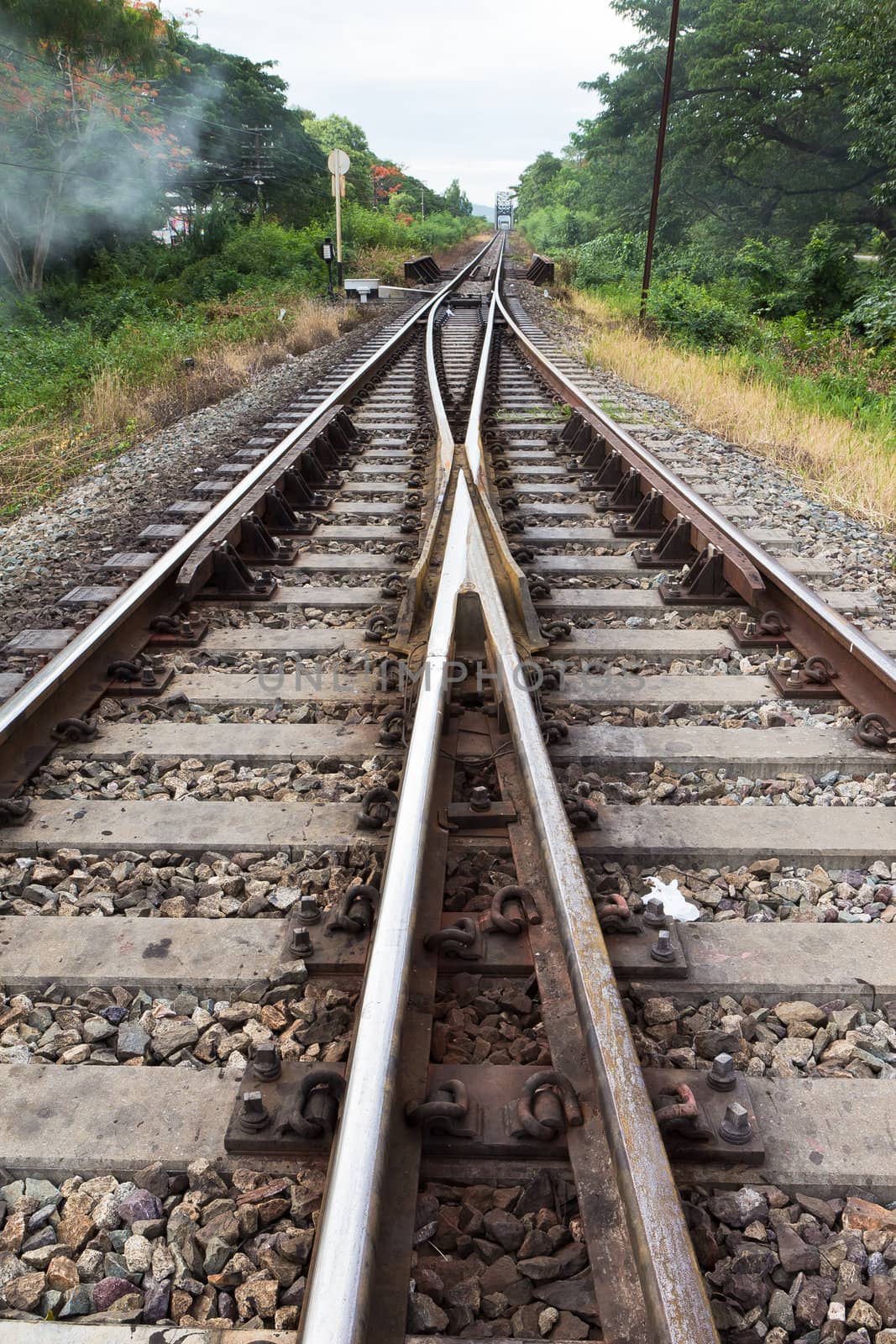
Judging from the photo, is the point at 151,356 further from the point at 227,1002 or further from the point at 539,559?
the point at 227,1002

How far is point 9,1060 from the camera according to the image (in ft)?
5.96

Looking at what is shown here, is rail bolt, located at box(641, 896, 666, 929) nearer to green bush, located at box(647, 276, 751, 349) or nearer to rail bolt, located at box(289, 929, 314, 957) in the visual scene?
rail bolt, located at box(289, 929, 314, 957)

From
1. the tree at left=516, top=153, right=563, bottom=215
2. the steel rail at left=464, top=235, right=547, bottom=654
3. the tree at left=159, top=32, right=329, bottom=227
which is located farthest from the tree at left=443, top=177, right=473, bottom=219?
the steel rail at left=464, top=235, right=547, bottom=654

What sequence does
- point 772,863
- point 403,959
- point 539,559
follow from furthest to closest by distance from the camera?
point 539,559 → point 772,863 → point 403,959

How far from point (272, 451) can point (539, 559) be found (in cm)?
228

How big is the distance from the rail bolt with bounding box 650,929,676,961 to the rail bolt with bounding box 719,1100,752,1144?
1.41 ft

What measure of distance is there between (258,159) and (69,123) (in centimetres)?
1251

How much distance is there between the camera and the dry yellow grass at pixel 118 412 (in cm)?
694

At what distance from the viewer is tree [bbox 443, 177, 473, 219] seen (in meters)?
92.3

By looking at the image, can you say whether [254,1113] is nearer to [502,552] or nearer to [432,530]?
[502,552]

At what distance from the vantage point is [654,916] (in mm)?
2121

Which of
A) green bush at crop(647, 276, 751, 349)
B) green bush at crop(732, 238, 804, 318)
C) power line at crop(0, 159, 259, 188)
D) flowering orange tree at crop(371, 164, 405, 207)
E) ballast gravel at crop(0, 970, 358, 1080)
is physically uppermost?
flowering orange tree at crop(371, 164, 405, 207)

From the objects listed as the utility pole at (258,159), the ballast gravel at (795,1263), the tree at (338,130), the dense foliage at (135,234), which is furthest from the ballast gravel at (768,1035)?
the tree at (338,130)

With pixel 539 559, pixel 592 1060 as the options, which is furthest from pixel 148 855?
pixel 539 559
